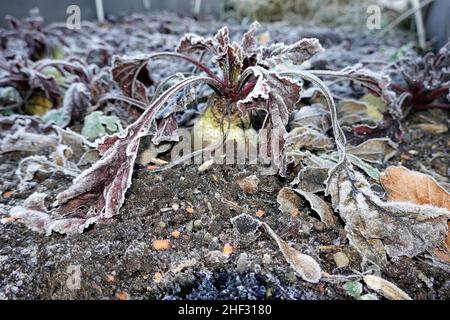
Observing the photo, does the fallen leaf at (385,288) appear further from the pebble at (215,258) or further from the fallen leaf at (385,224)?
the pebble at (215,258)

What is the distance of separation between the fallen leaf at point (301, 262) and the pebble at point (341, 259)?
0.07 m

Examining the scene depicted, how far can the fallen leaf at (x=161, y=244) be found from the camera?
999 mm

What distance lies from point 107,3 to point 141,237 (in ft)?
11.7

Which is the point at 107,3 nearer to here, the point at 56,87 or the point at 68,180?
the point at 56,87

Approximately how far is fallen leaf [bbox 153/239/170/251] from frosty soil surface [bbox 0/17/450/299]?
1 cm

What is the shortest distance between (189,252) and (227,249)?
0.09m

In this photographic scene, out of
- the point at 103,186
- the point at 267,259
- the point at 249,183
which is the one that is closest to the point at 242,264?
the point at 267,259

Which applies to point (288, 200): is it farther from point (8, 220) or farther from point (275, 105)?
point (8, 220)

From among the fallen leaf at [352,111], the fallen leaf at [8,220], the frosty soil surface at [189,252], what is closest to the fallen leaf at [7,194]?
the frosty soil surface at [189,252]

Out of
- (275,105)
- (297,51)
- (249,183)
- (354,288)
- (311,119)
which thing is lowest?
(354,288)

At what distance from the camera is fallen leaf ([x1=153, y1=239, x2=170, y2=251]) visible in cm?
100

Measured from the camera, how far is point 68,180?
4.30ft

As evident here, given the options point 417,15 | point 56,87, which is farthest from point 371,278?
point 417,15

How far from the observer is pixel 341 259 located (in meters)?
0.99
